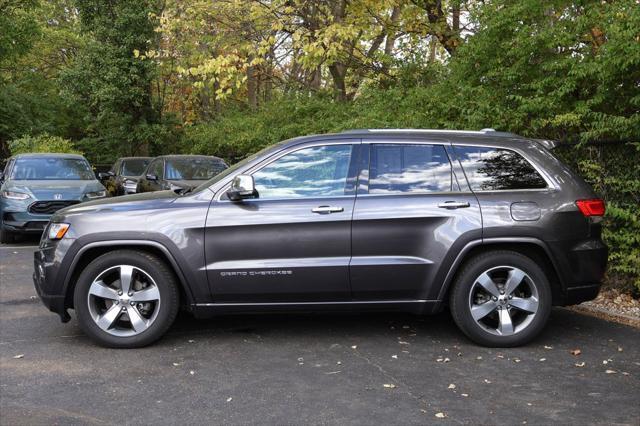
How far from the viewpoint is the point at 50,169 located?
12945 mm

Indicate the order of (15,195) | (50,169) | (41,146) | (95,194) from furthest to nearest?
1. (41,146)
2. (50,169)
3. (95,194)
4. (15,195)

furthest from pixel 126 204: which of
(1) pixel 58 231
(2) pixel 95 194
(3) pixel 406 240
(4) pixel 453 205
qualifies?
(2) pixel 95 194

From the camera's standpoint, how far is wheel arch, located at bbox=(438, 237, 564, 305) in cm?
534

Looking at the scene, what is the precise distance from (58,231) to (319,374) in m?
2.46

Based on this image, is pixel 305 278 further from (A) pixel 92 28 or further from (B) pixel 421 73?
(A) pixel 92 28

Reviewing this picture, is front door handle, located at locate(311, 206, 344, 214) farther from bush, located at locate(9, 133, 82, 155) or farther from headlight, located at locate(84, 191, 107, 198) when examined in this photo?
bush, located at locate(9, 133, 82, 155)

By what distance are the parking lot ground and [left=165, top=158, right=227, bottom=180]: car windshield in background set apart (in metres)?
7.15

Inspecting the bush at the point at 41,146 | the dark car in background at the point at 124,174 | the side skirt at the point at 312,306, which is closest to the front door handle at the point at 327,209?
the side skirt at the point at 312,306

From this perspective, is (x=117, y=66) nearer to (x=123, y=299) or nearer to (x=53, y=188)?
(x=53, y=188)

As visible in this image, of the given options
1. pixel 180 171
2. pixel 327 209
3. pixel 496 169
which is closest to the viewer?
pixel 327 209

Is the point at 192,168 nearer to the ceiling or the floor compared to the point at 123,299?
nearer to the ceiling

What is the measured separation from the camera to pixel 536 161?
219 inches

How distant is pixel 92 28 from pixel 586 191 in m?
24.4

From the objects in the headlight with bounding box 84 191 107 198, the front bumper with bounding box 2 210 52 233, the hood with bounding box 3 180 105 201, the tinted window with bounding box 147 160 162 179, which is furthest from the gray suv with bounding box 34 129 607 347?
the tinted window with bounding box 147 160 162 179
